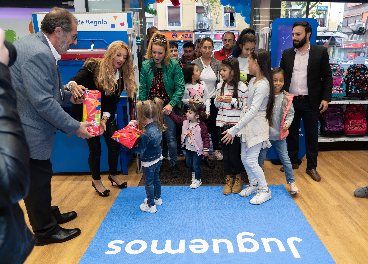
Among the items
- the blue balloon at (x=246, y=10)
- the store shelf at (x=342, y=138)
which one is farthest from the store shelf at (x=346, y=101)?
the blue balloon at (x=246, y=10)

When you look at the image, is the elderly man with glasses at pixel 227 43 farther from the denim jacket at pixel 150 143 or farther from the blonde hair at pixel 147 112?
→ the denim jacket at pixel 150 143

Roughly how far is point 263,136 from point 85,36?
2.60 meters

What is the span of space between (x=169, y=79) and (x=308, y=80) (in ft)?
5.62

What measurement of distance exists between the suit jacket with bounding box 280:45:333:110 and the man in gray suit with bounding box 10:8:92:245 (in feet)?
8.75

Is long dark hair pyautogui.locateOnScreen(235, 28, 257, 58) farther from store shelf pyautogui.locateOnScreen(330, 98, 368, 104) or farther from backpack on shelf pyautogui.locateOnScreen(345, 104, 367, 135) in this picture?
backpack on shelf pyautogui.locateOnScreen(345, 104, 367, 135)

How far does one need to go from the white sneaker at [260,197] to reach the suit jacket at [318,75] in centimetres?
131

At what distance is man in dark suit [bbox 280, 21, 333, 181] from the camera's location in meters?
3.31

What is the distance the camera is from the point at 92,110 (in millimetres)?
2418

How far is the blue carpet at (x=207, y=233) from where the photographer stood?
2037 mm

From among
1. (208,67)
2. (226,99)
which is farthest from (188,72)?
(226,99)

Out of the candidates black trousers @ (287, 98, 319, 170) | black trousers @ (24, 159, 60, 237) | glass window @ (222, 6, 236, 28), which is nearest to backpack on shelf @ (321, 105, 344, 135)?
black trousers @ (287, 98, 319, 170)

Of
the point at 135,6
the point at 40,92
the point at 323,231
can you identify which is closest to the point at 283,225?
the point at 323,231

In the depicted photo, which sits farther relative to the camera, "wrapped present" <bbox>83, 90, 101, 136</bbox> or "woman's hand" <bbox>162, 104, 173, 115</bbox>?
"woman's hand" <bbox>162, 104, 173, 115</bbox>

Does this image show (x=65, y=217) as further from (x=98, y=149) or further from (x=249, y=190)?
(x=249, y=190)
